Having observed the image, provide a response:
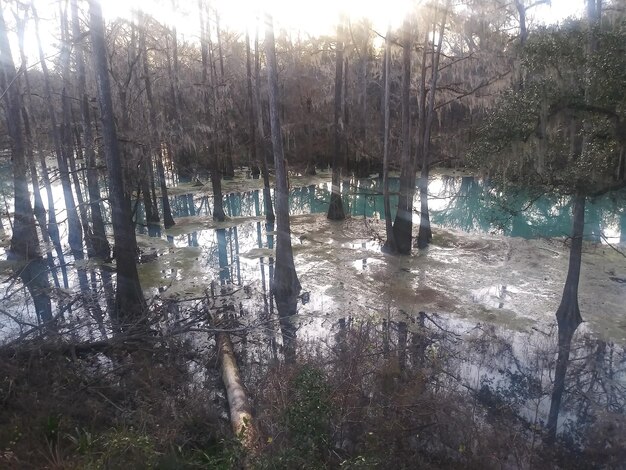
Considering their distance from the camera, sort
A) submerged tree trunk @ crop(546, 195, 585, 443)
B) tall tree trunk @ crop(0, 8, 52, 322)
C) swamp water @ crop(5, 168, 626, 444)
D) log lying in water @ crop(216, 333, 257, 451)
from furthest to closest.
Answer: tall tree trunk @ crop(0, 8, 52, 322) < submerged tree trunk @ crop(546, 195, 585, 443) < swamp water @ crop(5, 168, 626, 444) < log lying in water @ crop(216, 333, 257, 451)

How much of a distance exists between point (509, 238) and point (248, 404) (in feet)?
44.8

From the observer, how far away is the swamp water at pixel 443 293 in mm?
8000

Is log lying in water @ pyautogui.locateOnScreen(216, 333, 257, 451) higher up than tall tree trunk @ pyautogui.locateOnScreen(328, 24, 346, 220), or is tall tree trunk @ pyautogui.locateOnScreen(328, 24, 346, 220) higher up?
tall tree trunk @ pyautogui.locateOnScreen(328, 24, 346, 220)

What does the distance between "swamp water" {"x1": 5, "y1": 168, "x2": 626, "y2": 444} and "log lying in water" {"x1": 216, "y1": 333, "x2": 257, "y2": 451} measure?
0.38 meters

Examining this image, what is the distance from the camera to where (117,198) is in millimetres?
9711

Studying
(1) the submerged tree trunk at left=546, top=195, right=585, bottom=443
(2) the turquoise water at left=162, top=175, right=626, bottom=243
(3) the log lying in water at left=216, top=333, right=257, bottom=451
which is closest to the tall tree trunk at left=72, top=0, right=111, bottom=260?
(3) the log lying in water at left=216, top=333, right=257, bottom=451

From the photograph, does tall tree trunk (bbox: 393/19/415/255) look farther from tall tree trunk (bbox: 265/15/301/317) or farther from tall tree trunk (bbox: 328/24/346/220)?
tall tree trunk (bbox: 328/24/346/220)

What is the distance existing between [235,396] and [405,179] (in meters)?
10.2

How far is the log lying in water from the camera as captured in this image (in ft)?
17.4

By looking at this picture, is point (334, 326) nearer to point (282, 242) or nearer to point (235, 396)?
point (282, 242)

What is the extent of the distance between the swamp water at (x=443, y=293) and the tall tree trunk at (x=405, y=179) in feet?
2.38

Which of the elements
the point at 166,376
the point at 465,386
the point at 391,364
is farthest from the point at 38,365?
the point at 465,386

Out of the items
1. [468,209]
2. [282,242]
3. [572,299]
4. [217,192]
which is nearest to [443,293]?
[572,299]

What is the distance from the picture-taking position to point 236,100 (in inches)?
1278
